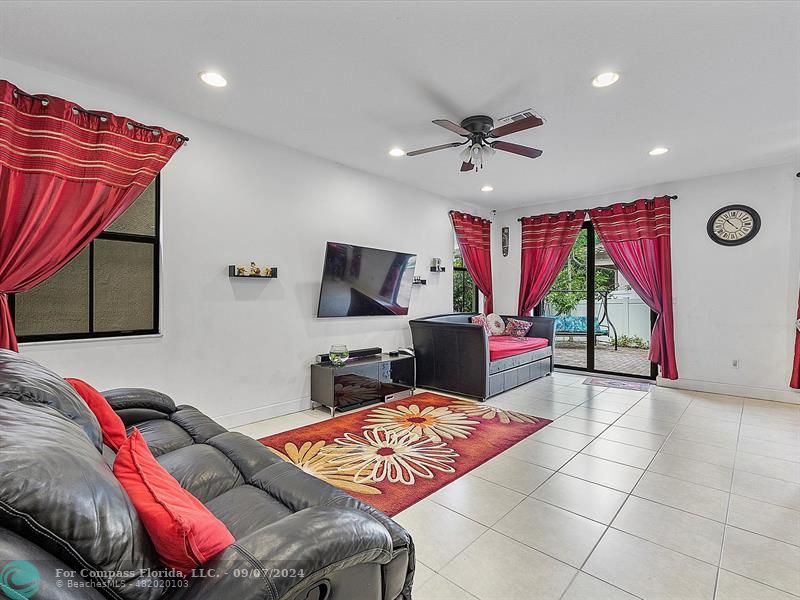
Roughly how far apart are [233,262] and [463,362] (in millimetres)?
2701

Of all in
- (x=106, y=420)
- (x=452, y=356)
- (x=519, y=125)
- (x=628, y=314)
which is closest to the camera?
(x=106, y=420)

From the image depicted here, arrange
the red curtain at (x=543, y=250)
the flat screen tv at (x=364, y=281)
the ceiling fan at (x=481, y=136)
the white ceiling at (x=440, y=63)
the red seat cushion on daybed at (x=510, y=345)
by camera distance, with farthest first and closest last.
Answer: the red curtain at (x=543, y=250) → the red seat cushion on daybed at (x=510, y=345) → the flat screen tv at (x=364, y=281) → the ceiling fan at (x=481, y=136) → the white ceiling at (x=440, y=63)

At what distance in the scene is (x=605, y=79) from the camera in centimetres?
268

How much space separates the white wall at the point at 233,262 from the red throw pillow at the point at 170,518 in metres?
2.34

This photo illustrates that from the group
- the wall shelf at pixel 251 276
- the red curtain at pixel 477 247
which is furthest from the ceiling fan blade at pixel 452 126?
the red curtain at pixel 477 247

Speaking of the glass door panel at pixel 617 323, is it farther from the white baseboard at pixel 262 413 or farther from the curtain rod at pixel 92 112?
the curtain rod at pixel 92 112

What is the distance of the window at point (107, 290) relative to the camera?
8.73 feet

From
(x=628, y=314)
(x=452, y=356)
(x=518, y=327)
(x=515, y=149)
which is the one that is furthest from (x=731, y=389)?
(x=515, y=149)

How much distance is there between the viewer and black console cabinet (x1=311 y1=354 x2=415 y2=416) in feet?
13.1

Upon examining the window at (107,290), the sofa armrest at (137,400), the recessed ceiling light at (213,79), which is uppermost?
the recessed ceiling light at (213,79)

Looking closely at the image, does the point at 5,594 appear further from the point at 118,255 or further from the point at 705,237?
the point at 705,237

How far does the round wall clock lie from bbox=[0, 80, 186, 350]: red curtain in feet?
19.7

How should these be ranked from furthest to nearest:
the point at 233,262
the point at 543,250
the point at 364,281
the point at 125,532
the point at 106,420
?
1. the point at 543,250
2. the point at 364,281
3. the point at 233,262
4. the point at 106,420
5. the point at 125,532

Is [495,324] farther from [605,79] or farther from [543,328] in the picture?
[605,79]
